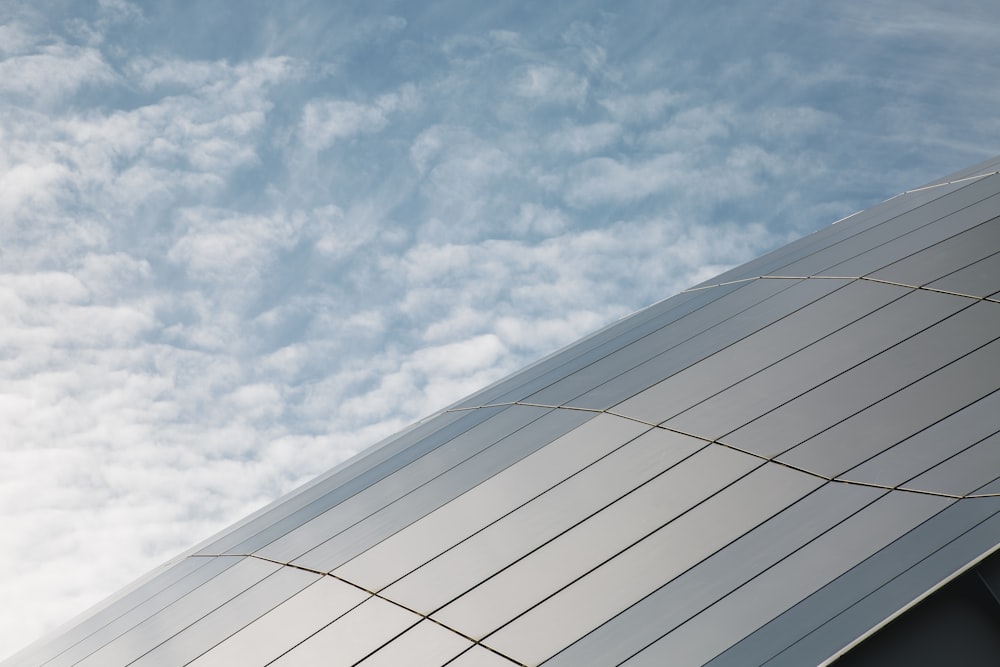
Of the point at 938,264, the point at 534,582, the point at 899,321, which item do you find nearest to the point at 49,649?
the point at 534,582

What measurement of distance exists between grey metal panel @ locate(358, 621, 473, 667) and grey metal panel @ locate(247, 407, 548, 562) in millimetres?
5237

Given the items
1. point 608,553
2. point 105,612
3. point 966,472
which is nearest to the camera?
point 966,472

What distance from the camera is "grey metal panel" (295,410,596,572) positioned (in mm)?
16125

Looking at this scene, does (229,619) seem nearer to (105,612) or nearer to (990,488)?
(105,612)

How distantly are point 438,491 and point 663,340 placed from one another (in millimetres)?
6594

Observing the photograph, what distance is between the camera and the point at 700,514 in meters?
12.8

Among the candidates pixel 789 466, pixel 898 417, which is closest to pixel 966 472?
pixel 898 417

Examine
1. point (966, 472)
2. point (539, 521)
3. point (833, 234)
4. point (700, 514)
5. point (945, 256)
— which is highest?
point (833, 234)

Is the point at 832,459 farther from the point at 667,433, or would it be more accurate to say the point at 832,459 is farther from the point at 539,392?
the point at 539,392

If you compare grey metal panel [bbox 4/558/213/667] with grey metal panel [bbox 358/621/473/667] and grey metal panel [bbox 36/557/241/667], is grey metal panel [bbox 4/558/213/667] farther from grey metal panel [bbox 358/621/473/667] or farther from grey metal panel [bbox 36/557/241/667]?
grey metal panel [bbox 358/621/473/667]

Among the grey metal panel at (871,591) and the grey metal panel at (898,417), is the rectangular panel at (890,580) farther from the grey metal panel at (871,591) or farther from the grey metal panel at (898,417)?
the grey metal panel at (898,417)

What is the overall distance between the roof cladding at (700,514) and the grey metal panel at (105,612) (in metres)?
0.26

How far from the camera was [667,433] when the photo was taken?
15258 mm

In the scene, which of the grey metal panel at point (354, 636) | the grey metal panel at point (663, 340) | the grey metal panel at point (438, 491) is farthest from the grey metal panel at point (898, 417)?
the grey metal panel at point (354, 636)
